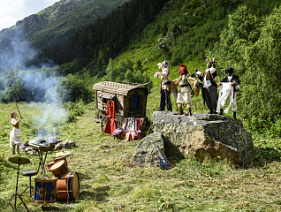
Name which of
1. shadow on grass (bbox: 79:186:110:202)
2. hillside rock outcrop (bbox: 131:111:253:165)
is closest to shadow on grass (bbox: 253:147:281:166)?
hillside rock outcrop (bbox: 131:111:253:165)

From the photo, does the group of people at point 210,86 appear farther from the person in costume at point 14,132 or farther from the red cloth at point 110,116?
the person in costume at point 14,132

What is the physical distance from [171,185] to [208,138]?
2.85 m

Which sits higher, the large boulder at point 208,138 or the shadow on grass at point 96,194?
the large boulder at point 208,138

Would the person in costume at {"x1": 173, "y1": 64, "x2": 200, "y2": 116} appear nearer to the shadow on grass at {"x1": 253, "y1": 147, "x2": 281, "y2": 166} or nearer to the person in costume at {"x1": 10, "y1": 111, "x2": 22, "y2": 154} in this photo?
the shadow on grass at {"x1": 253, "y1": 147, "x2": 281, "y2": 166}

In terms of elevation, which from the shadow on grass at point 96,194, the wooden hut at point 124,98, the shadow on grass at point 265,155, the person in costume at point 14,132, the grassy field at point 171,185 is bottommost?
the shadow on grass at point 96,194

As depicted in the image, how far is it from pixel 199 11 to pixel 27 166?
229ft

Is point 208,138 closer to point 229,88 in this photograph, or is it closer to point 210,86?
point 210,86

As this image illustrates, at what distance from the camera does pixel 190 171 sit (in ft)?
29.2

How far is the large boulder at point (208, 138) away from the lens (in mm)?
9297

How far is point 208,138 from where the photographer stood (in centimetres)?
942

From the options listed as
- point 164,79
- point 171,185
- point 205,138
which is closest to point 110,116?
point 164,79

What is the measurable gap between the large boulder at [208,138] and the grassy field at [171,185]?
407mm

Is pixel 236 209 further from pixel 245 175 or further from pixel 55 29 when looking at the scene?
pixel 55 29

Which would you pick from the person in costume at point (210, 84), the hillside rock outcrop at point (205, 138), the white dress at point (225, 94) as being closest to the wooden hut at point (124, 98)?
the hillside rock outcrop at point (205, 138)
